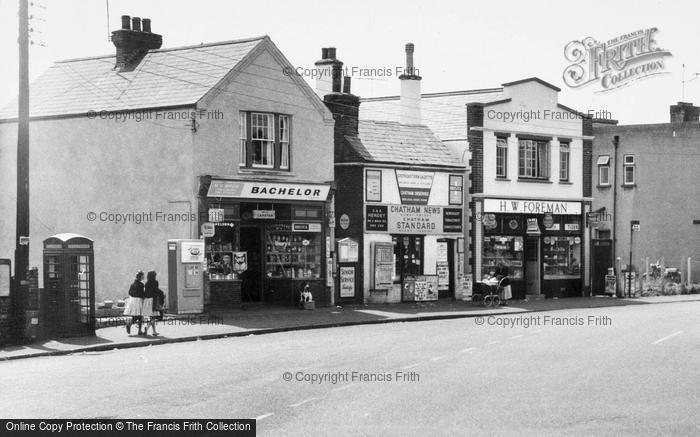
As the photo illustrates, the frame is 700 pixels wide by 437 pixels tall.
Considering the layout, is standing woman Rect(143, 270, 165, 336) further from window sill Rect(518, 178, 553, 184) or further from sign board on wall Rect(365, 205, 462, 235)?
window sill Rect(518, 178, 553, 184)

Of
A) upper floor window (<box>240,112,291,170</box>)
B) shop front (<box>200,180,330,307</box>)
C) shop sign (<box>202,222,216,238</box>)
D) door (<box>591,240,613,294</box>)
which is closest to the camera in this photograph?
shop sign (<box>202,222,216,238</box>)

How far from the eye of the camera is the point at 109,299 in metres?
30.4

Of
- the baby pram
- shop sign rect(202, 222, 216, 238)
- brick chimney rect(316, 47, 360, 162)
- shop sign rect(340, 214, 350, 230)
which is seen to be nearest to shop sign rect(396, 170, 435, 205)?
brick chimney rect(316, 47, 360, 162)

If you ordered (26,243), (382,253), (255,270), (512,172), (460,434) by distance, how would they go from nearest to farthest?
(460,434), (26,243), (255,270), (382,253), (512,172)

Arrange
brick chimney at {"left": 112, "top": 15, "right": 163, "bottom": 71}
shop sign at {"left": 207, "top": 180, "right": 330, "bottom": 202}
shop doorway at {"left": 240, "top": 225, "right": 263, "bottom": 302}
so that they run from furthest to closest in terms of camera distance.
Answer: brick chimney at {"left": 112, "top": 15, "right": 163, "bottom": 71} < shop doorway at {"left": 240, "top": 225, "right": 263, "bottom": 302} < shop sign at {"left": 207, "top": 180, "right": 330, "bottom": 202}

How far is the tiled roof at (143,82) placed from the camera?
3028 centimetres

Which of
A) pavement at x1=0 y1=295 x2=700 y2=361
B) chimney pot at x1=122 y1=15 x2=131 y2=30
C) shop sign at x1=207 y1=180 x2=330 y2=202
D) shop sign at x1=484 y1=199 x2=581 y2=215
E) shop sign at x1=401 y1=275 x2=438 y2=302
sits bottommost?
pavement at x1=0 y1=295 x2=700 y2=361

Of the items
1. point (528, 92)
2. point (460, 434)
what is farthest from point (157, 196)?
point (460, 434)

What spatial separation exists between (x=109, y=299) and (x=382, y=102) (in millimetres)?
17465

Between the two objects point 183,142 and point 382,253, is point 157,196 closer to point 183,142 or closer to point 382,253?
point 183,142

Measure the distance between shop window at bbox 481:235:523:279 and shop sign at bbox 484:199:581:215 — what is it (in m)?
1.08

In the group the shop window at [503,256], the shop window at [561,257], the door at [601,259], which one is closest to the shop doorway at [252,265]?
the shop window at [503,256]

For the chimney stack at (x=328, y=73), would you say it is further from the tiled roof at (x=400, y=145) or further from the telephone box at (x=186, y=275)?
the telephone box at (x=186, y=275)

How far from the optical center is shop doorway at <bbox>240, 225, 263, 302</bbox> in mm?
32000
